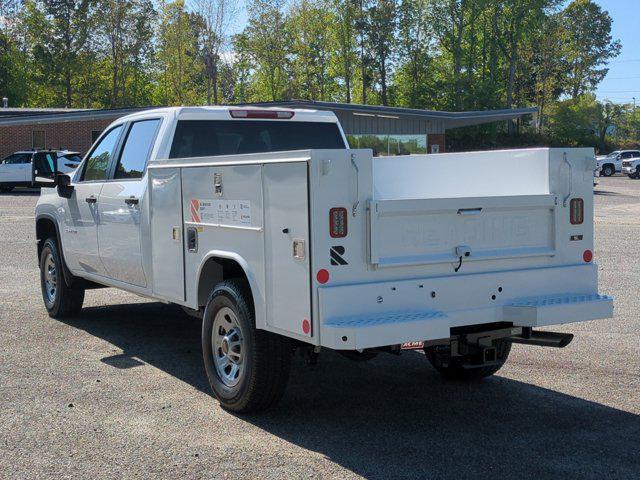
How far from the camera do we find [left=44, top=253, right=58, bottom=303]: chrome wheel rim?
974cm

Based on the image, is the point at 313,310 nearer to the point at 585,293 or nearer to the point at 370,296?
the point at 370,296

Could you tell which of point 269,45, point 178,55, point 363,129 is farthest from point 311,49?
point 363,129

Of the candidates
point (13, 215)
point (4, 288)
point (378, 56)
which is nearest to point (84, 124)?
point (13, 215)

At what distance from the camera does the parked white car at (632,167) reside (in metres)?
56.8

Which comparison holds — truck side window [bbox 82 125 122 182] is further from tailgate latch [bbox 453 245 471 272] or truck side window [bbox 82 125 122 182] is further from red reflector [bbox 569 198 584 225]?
red reflector [bbox 569 198 584 225]

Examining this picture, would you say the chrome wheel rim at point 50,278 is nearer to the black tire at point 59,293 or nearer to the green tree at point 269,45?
the black tire at point 59,293

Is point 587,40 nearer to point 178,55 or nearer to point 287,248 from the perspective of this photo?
point 178,55

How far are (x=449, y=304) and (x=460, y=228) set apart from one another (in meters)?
0.49

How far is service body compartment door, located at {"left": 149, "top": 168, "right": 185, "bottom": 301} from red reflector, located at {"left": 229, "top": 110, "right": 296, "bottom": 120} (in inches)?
41.5

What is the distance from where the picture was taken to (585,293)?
20.0 ft

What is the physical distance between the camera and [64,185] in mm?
8992

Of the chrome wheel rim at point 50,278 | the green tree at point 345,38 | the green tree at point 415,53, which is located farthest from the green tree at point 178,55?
the chrome wheel rim at point 50,278

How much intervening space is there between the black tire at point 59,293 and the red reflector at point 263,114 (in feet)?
9.84

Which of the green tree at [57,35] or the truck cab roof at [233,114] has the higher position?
the green tree at [57,35]
